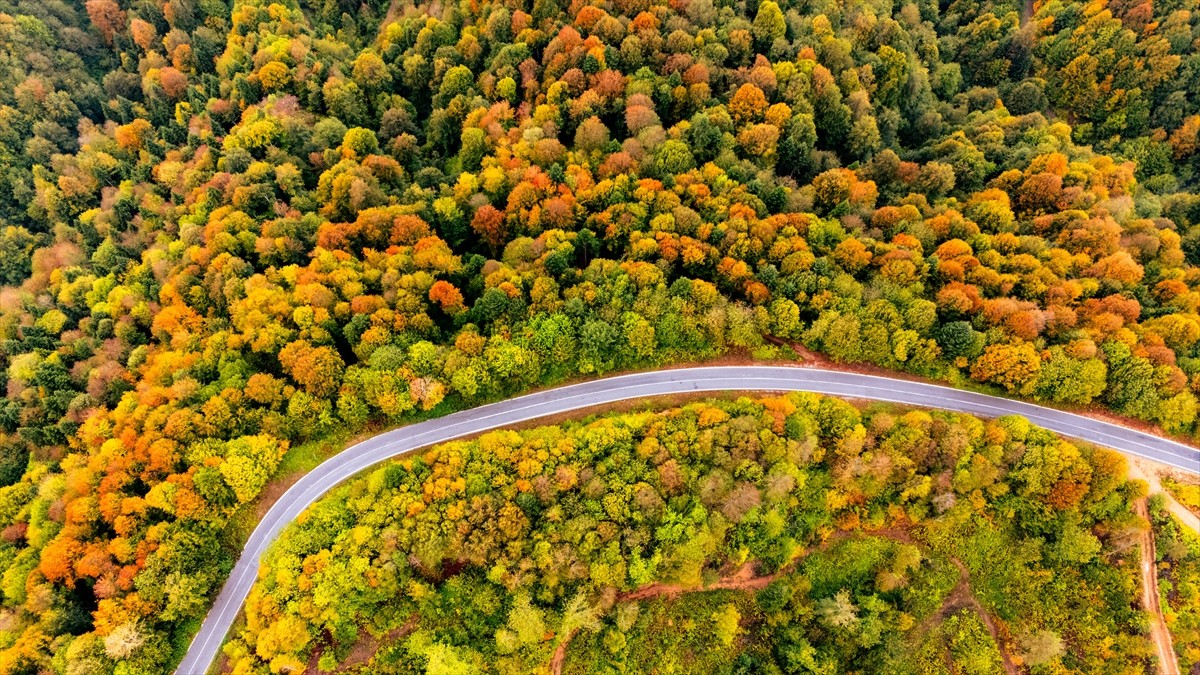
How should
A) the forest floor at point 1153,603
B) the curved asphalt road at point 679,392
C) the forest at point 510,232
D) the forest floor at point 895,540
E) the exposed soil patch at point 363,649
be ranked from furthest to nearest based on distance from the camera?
1. the curved asphalt road at point 679,392
2. the forest floor at point 895,540
3. the forest at point 510,232
4. the forest floor at point 1153,603
5. the exposed soil patch at point 363,649

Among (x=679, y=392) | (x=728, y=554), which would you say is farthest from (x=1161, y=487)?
(x=679, y=392)

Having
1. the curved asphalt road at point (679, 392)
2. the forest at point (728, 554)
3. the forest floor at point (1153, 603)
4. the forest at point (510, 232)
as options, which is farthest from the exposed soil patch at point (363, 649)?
the forest floor at point (1153, 603)

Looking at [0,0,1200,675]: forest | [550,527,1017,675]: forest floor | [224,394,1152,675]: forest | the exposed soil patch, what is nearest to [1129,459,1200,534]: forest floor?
[224,394,1152,675]: forest

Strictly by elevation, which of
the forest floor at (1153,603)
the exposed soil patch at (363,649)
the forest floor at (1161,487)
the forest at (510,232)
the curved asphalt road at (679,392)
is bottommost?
the forest floor at (1153,603)

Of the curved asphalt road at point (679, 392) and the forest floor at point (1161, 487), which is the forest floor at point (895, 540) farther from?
the forest floor at point (1161, 487)

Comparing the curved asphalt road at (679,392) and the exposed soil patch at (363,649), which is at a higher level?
the curved asphalt road at (679,392)

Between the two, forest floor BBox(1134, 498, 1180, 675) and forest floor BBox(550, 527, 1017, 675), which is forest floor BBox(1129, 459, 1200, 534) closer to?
forest floor BBox(1134, 498, 1180, 675)

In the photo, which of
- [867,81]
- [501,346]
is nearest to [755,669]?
[501,346]
